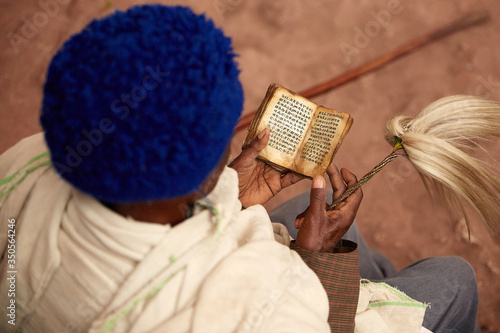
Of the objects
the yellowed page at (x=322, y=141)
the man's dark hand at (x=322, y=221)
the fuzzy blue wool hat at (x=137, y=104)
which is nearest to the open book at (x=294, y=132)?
the yellowed page at (x=322, y=141)

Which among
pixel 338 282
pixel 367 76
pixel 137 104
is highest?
pixel 137 104

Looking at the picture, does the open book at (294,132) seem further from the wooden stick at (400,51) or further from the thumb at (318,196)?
the wooden stick at (400,51)

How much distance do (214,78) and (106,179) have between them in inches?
8.1

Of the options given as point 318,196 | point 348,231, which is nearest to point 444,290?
point 348,231

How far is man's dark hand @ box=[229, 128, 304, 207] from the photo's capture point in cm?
117

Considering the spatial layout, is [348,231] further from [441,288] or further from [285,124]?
[285,124]

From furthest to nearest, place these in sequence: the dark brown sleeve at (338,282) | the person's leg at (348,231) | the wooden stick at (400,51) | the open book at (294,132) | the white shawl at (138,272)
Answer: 1. the wooden stick at (400,51)
2. the person's leg at (348,231)
3. the open book at (294,132)
4. the dark brown sleeve at (338,282)
5. the white shawl at (138,272)

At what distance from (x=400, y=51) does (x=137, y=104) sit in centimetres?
219

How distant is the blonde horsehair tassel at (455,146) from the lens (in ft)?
3.64

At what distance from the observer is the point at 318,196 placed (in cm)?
106

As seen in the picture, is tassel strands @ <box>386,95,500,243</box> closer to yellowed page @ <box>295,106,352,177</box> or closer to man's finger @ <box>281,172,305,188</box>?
yellowed page @ <box>295,106,352,177</box>

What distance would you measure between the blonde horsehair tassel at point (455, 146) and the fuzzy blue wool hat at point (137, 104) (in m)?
0.71

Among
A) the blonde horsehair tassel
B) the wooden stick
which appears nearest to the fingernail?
the blonde horsehair tassel

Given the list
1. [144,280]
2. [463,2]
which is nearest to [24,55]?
[144,280]
